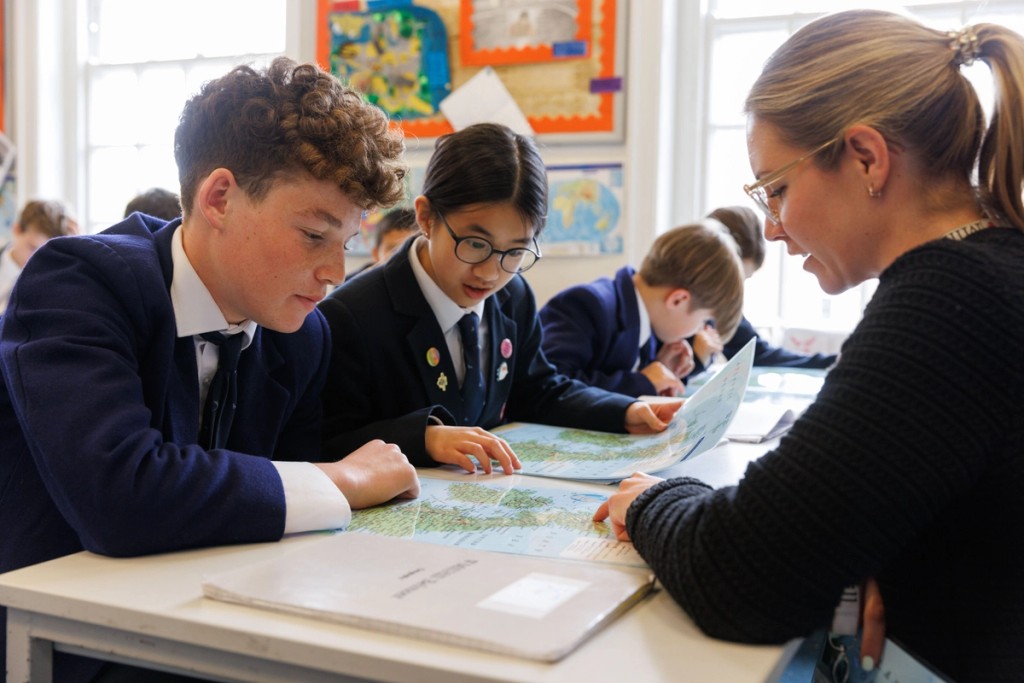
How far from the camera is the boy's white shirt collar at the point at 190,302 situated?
111 centimetres

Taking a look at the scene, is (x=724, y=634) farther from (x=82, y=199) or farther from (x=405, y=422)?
(x=82, y=199)

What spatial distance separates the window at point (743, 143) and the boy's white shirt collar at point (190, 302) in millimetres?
2740

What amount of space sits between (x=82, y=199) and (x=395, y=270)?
354cm

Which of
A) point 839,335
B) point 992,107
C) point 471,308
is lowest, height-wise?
point 839,335

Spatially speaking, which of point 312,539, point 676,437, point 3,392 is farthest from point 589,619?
point 676,437

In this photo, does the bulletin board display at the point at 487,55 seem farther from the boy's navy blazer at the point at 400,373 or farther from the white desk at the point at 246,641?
the white desk at the point at 246,641

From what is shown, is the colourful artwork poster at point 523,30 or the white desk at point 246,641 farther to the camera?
the colourful artwork poster at point 523,30

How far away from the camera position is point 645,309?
8.61 ft

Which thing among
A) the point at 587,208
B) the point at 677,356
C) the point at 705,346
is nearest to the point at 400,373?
the point at 677,356

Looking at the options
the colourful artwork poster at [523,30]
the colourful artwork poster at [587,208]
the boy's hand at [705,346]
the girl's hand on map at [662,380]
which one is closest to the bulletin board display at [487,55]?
the colourful artwork poster at [523,30]

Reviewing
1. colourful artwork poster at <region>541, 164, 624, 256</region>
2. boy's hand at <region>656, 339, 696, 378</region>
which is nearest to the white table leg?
boy's hand at <region>656, 339, 696, 378</region>

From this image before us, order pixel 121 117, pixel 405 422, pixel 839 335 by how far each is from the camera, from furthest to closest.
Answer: pixel 121 117 < pixel 839 335 < pixel 405 422

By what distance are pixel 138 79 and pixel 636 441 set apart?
3766mm

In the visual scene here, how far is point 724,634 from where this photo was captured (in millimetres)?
732
